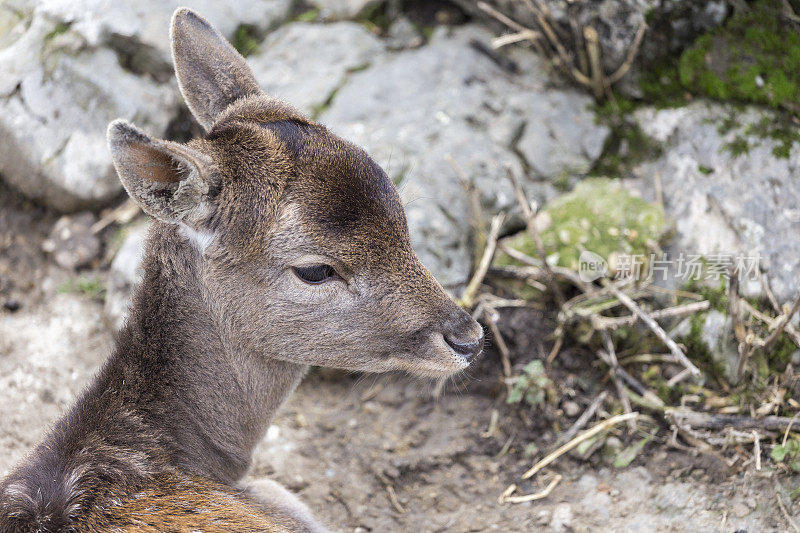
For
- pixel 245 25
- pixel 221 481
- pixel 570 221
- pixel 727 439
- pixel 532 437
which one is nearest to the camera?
pixel 221 481

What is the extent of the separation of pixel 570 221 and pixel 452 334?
2501 millimetres

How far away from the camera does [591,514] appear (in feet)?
15.5

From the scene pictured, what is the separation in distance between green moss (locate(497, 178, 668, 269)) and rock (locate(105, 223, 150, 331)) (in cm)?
287

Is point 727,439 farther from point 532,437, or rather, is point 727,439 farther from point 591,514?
point 532,437

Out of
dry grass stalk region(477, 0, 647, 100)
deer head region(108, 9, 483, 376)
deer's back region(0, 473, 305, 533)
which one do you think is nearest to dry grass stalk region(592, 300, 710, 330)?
deer head region(108, 9, 483, 376)

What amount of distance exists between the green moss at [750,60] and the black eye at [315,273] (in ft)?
12.5

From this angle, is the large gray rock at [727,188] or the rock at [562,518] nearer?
the rock at [562,518]

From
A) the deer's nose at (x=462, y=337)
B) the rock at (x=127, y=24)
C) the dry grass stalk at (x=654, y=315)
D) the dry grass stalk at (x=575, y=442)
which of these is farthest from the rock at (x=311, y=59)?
the dry grass stalk at (x=575, y=442)

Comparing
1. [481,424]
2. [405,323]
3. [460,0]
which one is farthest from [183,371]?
[460,0]

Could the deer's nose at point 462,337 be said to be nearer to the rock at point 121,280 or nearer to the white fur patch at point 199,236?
the white fur patch at point 199,236

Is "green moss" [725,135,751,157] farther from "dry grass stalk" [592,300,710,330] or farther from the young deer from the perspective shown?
the young deer

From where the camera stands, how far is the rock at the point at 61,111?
639 centimetres

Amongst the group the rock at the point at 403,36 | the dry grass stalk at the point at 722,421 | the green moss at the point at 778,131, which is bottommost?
the dry grass stalk at the point at 722,421

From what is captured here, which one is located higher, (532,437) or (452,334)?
(452,334)
